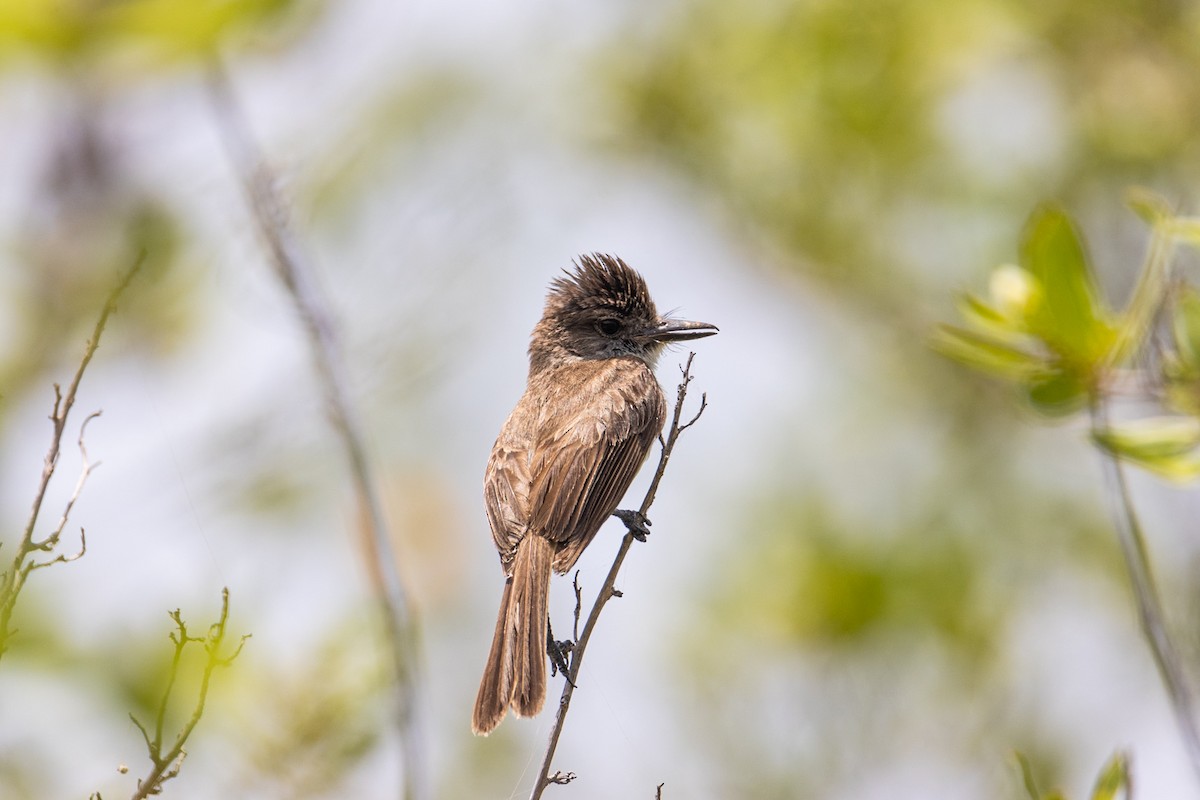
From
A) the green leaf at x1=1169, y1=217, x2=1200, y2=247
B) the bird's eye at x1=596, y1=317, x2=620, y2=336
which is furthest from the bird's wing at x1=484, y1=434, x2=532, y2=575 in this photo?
the green leaf at x1=1169, y1=217, x2=1200, y2=247

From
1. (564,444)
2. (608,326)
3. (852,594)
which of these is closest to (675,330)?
(608,326)

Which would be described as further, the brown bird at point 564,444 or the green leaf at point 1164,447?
the brown bird at point 564,444

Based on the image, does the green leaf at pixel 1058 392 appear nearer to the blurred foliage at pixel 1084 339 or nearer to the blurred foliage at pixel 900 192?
the blurred foliage at pixel 1084 339

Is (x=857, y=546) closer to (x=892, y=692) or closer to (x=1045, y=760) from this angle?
(x=892, y=692)

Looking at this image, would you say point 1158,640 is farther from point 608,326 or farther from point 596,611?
point 608,326

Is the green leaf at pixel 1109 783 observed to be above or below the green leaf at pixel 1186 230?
below

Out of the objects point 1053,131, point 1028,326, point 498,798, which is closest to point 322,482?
point 498,798

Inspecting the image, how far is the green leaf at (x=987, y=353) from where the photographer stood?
2863mm

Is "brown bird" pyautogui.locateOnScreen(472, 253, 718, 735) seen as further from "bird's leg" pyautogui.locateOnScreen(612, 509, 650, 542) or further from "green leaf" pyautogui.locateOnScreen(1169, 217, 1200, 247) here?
"green leaf" pyautogui.locateOnScreen(1169, 217, 1200, 247)

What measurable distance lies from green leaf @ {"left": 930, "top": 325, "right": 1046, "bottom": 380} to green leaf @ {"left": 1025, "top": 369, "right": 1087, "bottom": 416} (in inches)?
1.2

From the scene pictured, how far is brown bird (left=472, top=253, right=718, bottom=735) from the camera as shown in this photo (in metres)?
3.84

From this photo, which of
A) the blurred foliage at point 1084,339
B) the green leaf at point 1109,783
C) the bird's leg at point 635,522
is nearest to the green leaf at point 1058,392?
the blurred foliage at point 1084,339

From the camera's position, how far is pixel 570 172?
26.6 ft

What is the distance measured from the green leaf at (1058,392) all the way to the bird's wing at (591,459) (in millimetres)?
1817
